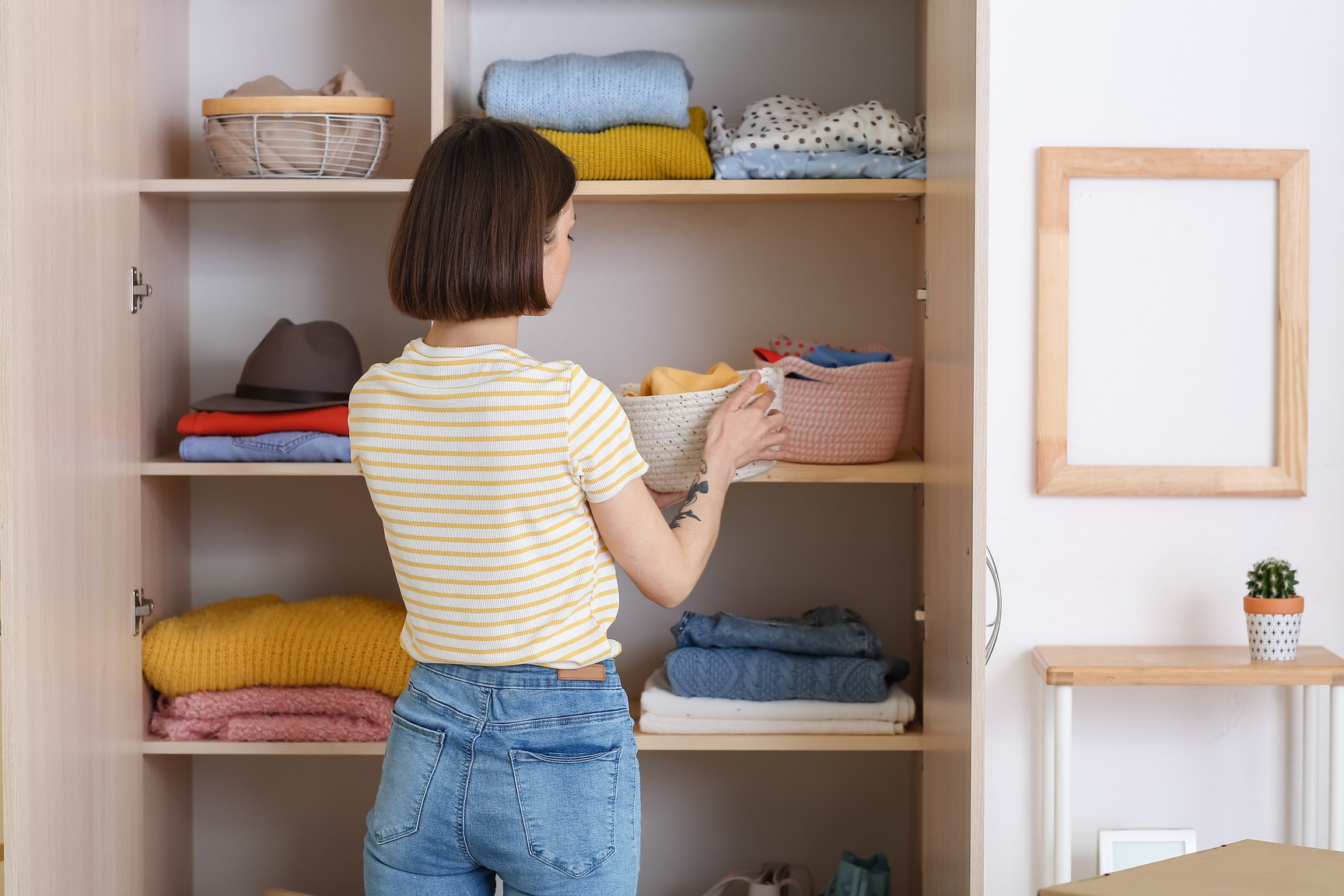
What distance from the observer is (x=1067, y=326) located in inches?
78.2

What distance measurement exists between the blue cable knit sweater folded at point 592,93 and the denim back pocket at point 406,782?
1020 mm

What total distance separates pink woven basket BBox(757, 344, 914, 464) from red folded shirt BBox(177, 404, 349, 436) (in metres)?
0.67

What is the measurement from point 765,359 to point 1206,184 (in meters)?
0.78

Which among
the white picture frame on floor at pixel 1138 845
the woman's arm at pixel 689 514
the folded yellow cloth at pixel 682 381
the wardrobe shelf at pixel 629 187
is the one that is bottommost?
the white picture frame on floor at pixel 1138 845

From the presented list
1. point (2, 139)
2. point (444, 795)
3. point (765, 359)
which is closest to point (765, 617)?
point (765, 359)

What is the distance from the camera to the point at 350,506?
2.21m

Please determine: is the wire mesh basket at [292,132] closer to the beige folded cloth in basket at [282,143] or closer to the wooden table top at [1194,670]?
the beige folded cloth in basket at [282,143]

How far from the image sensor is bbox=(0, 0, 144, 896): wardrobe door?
1.46m

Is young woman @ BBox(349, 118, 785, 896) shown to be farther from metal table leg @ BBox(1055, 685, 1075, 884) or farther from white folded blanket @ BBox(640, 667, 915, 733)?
metal table leg @ BBox(1055, 685, 1075, 884)

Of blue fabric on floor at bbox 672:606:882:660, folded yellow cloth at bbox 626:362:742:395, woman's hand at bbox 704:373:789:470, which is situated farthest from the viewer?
blue fabric on floor at bbox 672:606:882:660

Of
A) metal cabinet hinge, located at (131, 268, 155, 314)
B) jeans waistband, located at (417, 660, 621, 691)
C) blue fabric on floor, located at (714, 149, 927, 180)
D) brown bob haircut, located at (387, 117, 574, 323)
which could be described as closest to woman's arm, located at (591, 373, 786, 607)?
jeans waistband, located at (417, 660, 621, 691)

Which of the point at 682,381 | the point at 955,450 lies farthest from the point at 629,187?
the point at 955,450

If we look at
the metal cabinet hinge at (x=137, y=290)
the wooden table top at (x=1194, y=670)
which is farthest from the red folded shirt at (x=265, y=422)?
the wooden table top at (x=1194, y=670)

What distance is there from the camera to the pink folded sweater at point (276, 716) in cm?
188
